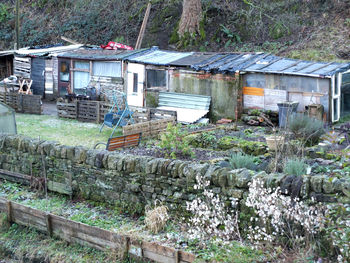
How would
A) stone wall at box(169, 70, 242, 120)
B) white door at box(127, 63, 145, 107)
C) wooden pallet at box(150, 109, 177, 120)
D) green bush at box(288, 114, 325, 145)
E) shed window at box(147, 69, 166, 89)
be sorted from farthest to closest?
white door at box(127, 63, 145, 107) < shed window at box(147, 69, 166, 89) < stone wall at box(169, 70, 242, 120) < wooden pallet at box(150, 109, 177, 120) < green bush at box(288, 114, 325, 145)

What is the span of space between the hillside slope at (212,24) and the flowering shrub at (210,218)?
15.7 meters

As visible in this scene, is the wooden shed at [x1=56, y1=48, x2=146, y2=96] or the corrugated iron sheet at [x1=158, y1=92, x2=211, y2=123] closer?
the corrugated iron sheet at [x1=158, y1=92, x2=211, y2=123]

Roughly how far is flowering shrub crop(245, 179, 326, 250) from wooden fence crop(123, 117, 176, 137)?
8052 mm

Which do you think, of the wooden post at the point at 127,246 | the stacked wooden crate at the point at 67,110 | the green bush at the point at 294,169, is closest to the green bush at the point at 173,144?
the green bush at the point at 294,169

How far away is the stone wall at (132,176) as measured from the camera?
6.85 metres

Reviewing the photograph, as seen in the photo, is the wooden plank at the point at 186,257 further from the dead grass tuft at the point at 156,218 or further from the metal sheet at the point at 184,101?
the metal sheet at the point at 184,101

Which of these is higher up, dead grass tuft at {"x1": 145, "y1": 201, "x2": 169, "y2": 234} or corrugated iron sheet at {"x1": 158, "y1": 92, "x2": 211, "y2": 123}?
corrugated iron sheet at {"x1": 158, "y1": 92, "x2": 211, "y2": 123}

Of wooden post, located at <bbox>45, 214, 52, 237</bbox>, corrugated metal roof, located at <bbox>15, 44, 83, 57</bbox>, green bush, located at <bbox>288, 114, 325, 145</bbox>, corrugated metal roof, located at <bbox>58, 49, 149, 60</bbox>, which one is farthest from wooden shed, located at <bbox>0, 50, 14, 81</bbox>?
wooden post, located at <bbox>45, 214, 52, 237</bbox>

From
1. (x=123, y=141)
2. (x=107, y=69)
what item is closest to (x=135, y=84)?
(x=107, y=69)

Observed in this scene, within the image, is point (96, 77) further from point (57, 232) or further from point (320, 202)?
point (320, 202)

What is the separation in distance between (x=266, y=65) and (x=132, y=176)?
1130cm

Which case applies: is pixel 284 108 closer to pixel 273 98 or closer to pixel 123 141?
pixel 273 98

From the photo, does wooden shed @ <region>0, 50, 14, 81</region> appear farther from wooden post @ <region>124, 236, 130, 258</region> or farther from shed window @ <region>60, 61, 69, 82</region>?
wooden post @ <region>124, 236, 130, 258</region>

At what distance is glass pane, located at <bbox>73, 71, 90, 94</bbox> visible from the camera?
24.2 m
